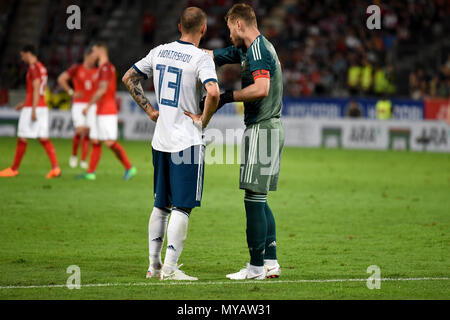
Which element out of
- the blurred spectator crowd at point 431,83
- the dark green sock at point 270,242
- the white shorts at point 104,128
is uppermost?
the blurred spectator crowd at point 431,83

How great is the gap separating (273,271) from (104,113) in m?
9.28

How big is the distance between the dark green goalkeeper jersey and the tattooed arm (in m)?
0.82

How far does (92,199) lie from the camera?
13.5 meters

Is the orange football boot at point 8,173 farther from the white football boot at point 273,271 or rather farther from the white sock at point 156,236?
the white football boot at point 273,271

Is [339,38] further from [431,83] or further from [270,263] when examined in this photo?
[270,263]

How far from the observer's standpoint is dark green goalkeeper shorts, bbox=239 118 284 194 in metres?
7.48

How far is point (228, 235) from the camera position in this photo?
10.4 metres

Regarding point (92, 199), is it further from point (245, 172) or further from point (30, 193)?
point (245, 172)

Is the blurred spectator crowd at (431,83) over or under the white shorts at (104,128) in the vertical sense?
over

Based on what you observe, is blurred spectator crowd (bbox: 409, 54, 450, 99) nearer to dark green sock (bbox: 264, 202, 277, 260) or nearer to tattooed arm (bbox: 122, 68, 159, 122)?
dark green sock (bbox: 264, 202, 277, 260)

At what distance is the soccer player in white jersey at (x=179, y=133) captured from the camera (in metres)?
7.30

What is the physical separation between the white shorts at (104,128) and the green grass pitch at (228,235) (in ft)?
3.07

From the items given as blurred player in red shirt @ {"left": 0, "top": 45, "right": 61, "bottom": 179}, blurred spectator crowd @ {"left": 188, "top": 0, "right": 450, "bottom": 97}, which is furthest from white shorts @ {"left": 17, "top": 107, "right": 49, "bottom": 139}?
blurred spectator crowd @ {"left": 188, "top": 0, "right": 450, "bottom": 97}

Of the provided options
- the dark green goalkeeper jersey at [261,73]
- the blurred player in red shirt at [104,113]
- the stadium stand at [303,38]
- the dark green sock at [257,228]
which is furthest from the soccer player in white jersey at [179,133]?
the stadium stand at [303,38]
